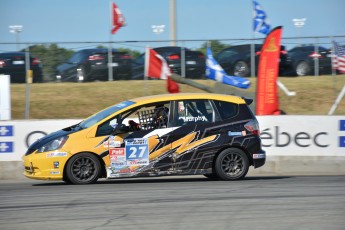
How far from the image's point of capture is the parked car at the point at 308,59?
25047 millimetres

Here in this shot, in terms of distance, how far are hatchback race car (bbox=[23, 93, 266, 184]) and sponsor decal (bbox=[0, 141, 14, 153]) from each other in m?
2.43

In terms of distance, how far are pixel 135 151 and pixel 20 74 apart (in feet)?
40.7

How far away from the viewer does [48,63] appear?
2427 centimetres

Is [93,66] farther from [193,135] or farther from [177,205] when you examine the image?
[177,205]

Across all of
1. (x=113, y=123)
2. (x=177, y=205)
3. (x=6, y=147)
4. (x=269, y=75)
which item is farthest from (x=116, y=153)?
(x=269, y=75)

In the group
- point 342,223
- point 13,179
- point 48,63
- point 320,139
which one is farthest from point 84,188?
point 48,63

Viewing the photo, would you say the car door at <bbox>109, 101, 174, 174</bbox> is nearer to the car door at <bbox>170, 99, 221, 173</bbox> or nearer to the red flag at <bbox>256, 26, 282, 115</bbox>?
the car door at <bbox>170, 99, 221, 173</bbox>

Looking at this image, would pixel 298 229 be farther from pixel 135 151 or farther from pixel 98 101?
pixel 98 101

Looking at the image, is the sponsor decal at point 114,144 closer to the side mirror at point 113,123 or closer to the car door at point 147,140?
the car door at point 147,140

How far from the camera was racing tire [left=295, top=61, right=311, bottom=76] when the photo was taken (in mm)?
26219

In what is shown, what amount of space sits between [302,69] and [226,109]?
13.8m

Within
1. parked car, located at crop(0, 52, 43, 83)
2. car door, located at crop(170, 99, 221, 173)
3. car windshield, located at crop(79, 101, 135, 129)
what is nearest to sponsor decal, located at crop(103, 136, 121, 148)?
car windshield, located at crop(79, 101, 135, 129)

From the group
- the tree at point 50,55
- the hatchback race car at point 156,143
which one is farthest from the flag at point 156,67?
the hatchback race car at point 156,143

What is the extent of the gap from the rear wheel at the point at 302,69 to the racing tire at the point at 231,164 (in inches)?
536
